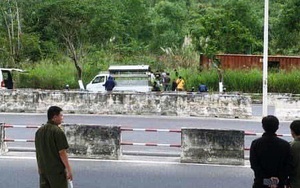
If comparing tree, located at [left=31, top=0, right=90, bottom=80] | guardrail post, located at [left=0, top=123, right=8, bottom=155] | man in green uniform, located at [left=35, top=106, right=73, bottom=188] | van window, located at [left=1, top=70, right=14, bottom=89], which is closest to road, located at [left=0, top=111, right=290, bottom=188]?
guardrail post, located at [left=0, top=123, right=8, bottom=155]

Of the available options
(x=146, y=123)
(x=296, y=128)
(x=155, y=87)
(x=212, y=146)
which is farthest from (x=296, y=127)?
(x=155, y=87)

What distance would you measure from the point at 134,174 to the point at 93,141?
212cm

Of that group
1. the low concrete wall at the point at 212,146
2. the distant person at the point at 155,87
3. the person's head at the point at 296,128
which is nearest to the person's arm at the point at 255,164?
the person's head at the point at 296,128

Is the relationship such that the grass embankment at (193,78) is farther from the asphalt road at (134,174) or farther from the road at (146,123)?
the asphalt road at (134,174)

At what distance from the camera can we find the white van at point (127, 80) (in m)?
37.6

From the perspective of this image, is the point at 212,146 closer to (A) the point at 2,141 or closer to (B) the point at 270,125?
(A) the point at 2,141

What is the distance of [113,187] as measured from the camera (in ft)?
37.5

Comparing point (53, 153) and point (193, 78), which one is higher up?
point (193, 78)

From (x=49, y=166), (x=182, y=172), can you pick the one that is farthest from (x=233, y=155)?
(x=49, y=166)

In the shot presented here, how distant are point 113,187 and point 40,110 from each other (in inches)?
578

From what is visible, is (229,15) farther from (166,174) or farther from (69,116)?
(166,174)

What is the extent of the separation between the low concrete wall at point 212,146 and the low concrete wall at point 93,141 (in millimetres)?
1666

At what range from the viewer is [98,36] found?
45375mm

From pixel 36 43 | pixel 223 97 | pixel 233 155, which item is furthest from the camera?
pixel 36 43
